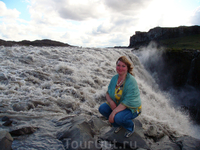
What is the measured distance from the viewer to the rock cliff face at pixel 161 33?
52309 mm

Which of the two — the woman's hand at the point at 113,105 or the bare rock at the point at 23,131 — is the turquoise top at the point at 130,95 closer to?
the woman's hand at the point at 113,105

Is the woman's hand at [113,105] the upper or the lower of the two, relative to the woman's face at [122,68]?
lower

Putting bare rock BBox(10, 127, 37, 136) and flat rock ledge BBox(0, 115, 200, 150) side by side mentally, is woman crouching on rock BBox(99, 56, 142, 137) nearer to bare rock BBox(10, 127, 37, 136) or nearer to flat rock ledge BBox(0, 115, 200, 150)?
flat rock ledge BBox(0, 115, 200, 150)

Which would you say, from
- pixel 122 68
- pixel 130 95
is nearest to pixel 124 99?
pixel 130 95

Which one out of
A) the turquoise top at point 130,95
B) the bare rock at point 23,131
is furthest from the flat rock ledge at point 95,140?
the turquoise top at point 130,95

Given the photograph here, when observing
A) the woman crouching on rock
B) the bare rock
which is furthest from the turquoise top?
the bare rock

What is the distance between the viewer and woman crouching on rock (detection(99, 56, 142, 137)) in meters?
3.47

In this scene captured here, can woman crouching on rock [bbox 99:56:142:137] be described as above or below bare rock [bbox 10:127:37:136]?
above

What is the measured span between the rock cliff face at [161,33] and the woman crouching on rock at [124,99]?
55277 mm

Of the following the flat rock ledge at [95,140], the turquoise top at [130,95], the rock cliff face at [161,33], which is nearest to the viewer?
the flat rock ledge at [95,140]

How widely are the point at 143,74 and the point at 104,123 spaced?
1476 centimetres

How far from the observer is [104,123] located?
16.1 ft

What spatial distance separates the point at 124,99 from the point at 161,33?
226 ft

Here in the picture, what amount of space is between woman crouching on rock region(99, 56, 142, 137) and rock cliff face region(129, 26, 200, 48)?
5528cm
